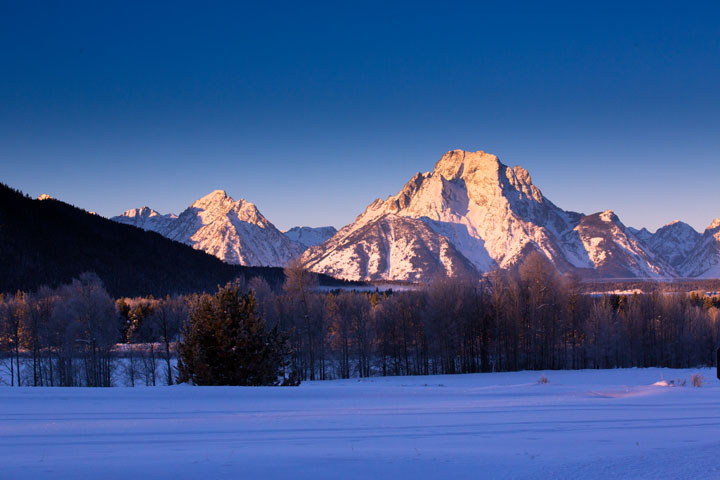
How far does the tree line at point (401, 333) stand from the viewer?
52219 millimetres

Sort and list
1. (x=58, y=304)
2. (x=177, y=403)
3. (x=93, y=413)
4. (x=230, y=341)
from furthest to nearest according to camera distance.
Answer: (x=58, y=304), (x=230, y=341), (x=177, y=403), (x=93, y=413)

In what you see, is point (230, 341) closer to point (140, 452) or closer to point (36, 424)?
point (36, 424)

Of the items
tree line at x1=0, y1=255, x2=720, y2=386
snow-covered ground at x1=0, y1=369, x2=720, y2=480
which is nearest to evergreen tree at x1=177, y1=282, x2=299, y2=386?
snow-covered ground at x1=0, y1=369, x2=720, y2=480

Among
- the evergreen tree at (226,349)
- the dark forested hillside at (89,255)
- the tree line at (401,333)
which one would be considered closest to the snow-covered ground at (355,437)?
the evergreen tree at (226,349)

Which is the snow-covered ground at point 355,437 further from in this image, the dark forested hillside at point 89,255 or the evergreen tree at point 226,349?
the dark forested hillside at point 89,255

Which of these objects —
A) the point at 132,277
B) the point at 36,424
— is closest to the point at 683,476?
the point at 36,424

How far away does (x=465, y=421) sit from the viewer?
347 inches

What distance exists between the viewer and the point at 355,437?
7555mm

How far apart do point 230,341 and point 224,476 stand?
19.0 m

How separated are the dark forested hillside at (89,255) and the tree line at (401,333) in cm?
6375

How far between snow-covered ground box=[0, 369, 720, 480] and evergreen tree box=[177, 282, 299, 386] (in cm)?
1085

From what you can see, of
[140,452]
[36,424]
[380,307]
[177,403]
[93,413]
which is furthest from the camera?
[380,307]

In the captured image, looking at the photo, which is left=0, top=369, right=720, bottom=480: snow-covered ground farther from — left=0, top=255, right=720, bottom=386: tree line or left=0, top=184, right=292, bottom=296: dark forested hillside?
left=0, top=184, right=292, bottom=296: dark forested hillside

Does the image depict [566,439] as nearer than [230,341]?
Yes
